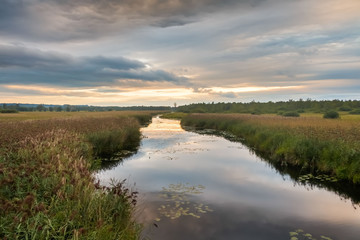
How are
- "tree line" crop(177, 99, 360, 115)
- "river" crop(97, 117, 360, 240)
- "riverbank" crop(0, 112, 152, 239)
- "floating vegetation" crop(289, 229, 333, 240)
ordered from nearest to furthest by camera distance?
1. "riverbank" crop(0, 112, 152, 239)
2. "floating vegetation" crop(289, 229, 333, 240)
3. "river" crop(97, 117, 360, 240)
4. "tree line" crop(177, 99, 360, 115)

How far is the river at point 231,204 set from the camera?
6.55m

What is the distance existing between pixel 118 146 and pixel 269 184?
40.3 feet

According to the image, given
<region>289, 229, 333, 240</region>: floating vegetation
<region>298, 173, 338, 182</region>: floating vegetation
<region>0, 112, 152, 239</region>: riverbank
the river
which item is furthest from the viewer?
<region>298, 173, 338, 182</region>: floating vegetation

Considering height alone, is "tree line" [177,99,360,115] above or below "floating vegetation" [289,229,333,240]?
above

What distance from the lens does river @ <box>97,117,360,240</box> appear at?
6.55 meters

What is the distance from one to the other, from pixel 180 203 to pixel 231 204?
1.78 m

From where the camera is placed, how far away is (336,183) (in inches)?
410

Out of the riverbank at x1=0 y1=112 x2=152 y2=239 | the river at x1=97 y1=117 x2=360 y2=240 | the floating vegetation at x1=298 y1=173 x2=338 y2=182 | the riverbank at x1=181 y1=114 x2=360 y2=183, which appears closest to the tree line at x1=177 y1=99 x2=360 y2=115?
the riverbank at x1=181 y1=114 x2=360 y2=183

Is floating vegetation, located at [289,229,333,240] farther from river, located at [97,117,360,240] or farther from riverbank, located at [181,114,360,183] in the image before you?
riverbank, located at [181,114,360,183]

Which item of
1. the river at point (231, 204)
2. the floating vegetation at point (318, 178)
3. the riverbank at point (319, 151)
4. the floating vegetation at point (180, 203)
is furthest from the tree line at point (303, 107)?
the floating vegetation at point (180, 203)

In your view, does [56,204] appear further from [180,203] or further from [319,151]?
[319,151]

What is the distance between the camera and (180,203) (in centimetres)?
832

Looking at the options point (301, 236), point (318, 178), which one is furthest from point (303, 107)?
point (301, 236)

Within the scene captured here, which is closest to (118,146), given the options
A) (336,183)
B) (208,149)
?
(208,149)
